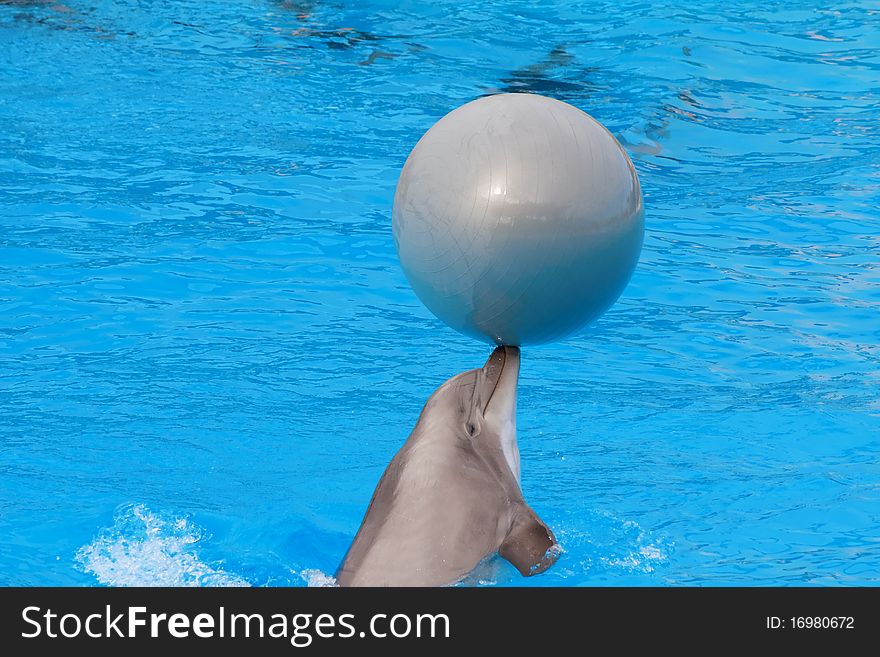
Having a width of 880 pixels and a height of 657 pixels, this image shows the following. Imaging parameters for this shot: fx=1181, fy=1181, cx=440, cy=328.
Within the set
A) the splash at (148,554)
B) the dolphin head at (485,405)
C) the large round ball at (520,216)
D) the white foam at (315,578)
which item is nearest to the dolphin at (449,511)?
the dolphin head at (485,405)

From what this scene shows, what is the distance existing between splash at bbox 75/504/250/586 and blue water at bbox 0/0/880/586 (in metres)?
0.02

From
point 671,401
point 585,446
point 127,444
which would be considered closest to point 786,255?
point 671,401

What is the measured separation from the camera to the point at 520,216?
3.48 metres

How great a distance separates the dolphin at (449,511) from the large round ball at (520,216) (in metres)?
0.34

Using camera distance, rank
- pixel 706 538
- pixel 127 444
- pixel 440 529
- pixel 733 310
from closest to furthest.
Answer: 1. pixel 440 529
2. pixel 706 538
3. pixel 127 444
4. pixel 733 310

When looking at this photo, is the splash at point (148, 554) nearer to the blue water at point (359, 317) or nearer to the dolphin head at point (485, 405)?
the blue water at point (359, 317)

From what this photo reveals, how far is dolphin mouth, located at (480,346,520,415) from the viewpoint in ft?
12.6

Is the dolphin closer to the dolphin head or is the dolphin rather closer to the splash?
the dolphin head

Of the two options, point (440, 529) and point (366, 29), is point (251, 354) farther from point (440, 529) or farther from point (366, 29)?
point (366, 29)

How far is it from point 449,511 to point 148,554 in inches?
66.5

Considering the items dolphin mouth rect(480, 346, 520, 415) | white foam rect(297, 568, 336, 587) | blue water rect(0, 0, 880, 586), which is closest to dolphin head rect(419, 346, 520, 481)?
dolphin mouth rect(480, 346, 520, 415)

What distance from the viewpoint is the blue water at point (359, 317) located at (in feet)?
16.3

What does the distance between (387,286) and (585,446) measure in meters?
2.28

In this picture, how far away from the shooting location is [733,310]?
727 cm
